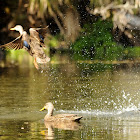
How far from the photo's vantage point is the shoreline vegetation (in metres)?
31.0

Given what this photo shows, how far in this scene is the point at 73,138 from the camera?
10383 millimetres

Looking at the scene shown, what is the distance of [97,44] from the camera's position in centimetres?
3188

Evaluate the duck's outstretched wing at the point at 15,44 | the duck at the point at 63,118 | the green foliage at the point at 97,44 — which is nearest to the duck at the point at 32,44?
the duck's outstretched wing at the point at 15,44

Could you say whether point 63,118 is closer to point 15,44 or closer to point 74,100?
point 15,44

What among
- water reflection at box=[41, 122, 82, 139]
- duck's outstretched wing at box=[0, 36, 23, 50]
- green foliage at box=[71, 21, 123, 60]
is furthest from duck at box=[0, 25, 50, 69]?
green foliage at box=[71, 21, 123, 60]

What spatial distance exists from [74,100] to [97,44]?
55.1 ft

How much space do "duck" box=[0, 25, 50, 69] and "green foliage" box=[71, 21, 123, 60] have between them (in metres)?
16.0

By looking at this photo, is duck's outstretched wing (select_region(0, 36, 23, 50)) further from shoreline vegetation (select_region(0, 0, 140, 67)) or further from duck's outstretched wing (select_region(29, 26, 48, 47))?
shoreline vegetation (select_region(0, 0, 140, 67))

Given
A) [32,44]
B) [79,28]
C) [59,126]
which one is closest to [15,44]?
[32,44]

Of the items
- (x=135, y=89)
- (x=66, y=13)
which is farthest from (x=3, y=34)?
(x=135, y=89)

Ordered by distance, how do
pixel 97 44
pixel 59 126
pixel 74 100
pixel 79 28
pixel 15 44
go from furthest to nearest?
pixel 79 28
pixel 97 44
pixel 74 100
pixel 15 44
pixel 59 126

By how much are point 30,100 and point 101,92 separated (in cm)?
225

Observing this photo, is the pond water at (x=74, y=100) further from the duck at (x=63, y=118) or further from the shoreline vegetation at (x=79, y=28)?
the shoreline vegetation at (x=79, y=28)

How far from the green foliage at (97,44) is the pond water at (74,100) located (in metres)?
4.99
